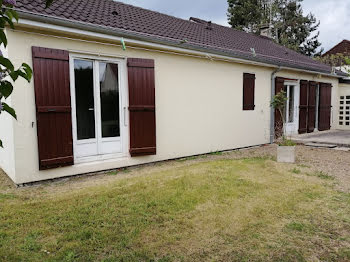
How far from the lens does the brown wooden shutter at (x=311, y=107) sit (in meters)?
10.3

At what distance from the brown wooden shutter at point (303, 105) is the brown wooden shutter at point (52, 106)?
841 centimetres

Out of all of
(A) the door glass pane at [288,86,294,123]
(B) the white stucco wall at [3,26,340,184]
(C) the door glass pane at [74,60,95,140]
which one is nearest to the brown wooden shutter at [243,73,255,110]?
(B) the white stucco wall at [3,26,340,184]

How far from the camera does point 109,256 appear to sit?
2.24m

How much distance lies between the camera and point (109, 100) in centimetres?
521

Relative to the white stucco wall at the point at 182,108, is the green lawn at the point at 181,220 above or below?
below

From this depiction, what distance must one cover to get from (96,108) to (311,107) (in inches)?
341

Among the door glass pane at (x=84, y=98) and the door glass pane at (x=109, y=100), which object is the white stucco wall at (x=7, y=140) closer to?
the door glass pane at (x=84, y=98)

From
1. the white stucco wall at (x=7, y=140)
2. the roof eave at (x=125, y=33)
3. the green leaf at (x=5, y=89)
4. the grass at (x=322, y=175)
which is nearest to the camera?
the green leaf at (x=5, y=89)

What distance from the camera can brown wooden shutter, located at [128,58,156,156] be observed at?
209 inches

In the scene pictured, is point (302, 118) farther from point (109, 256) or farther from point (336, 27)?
point (336, 27)

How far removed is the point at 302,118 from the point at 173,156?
6.26 m

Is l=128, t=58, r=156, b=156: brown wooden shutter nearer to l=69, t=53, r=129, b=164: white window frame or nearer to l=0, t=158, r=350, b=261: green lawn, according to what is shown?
l=69, t=53, r=129, b=164: white window frame

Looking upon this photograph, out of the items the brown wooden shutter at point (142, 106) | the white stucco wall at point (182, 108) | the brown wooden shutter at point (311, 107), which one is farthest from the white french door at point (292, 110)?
the brown wooden shutter at point (142, 106)

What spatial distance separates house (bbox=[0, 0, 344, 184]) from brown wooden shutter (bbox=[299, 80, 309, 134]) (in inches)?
99.6
